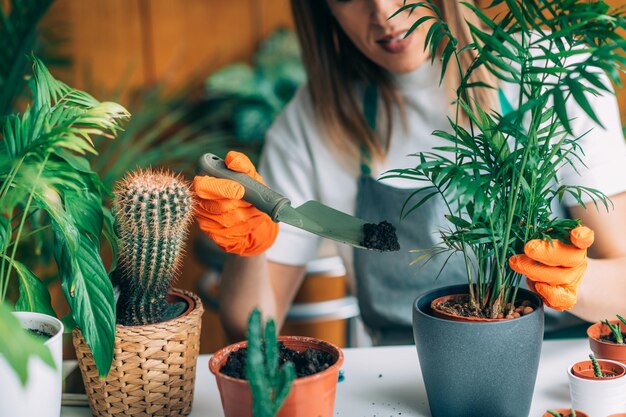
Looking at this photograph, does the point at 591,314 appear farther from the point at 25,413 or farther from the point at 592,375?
the point at 25,413

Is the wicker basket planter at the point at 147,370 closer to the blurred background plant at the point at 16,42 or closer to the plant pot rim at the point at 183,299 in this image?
the plant pot rim at the point at 183,299

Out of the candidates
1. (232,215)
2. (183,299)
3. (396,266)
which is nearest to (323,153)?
(396,266)

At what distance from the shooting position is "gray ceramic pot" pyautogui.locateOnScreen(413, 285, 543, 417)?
2.99 ft

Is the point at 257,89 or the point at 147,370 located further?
the point at 257,89

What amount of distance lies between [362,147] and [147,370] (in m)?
0.83

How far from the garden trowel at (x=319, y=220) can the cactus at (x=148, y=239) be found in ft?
0.42

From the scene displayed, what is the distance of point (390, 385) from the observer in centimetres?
110

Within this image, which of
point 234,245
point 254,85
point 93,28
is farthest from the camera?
point 93,28

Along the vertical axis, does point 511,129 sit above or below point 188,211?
above

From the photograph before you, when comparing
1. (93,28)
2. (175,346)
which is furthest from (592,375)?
(93,28)

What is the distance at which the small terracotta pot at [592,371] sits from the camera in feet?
3.05

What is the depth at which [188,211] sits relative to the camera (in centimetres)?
96

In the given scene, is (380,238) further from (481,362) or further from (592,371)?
(592,371)

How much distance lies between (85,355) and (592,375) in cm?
67
